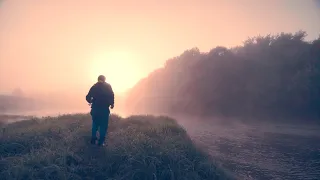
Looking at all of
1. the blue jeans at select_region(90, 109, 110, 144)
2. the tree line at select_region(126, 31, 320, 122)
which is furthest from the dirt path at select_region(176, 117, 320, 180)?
the tree line at select_region(126, 31, 320, 122)

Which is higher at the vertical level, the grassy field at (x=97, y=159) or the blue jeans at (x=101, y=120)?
the blue jeans at (x=101, y=120)

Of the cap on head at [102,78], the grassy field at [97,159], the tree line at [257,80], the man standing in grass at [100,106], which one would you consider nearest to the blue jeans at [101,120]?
the man standing in grass at [100,106]

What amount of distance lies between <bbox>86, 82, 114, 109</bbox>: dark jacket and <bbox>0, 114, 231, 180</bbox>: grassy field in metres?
1.33

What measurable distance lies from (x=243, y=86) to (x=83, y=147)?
33.2 meters

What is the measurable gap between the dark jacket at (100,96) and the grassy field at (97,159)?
4.37 feet

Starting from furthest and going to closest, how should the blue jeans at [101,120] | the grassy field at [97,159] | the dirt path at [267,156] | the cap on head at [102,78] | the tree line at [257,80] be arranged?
the tree line at [257,80] < the dirt path at [267,156] < the cap on head at [102,78] < the blue jeans at [101,120] < the grassy field at [97,159]

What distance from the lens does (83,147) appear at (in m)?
8.92

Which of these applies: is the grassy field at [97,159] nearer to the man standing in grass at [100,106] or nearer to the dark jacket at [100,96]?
the man standing in grass at [100,106]

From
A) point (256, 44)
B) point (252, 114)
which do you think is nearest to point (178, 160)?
point (252, 114)

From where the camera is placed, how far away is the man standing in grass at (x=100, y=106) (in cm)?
927

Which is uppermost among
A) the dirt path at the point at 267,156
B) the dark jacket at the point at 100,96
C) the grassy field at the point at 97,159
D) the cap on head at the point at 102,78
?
the cap on head at the point at 102,78

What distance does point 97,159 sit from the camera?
8.05 m

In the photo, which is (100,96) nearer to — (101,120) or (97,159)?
(101,120)

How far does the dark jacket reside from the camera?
931 cm
